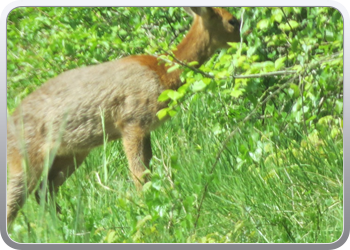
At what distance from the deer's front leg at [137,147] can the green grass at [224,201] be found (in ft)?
1.14

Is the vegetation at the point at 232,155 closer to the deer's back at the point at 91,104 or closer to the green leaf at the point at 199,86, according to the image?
the green leaf at the point at 199,86

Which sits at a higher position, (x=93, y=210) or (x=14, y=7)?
(x=14, y=7)

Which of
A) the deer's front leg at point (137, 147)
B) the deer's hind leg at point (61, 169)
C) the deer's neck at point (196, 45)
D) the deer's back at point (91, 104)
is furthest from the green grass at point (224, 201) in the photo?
the deer's neck at point (196, 45)

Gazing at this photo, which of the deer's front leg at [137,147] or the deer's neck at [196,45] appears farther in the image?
the deer's neck at [196,45]

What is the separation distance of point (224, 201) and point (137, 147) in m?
1.24

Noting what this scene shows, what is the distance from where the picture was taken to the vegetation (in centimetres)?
381

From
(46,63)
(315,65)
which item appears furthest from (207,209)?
(46,63)

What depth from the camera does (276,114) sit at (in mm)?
4301

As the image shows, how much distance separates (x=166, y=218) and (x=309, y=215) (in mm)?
769

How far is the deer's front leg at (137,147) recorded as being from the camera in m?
5.20

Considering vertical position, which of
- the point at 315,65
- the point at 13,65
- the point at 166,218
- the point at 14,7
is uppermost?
the point at 14,7

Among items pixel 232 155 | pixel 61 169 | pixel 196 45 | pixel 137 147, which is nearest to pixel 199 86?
pixel 232 155

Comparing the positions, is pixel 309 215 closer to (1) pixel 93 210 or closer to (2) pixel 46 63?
(1) pixel 93 210

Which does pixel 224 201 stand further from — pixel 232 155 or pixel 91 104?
pixel 91 104
